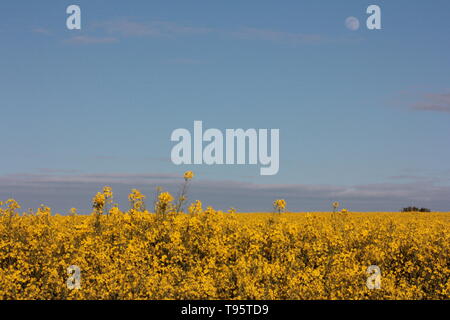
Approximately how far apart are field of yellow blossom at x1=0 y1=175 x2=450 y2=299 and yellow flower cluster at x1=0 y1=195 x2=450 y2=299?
23mm

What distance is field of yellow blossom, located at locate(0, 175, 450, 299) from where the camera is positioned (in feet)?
27.7

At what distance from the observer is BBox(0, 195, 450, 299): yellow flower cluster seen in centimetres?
844

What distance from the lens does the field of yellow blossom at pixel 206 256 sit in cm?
845

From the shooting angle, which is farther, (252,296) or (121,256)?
(121,256)

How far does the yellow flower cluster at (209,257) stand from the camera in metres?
8.44

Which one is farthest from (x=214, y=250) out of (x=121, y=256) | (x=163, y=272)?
(x=121, y=256)

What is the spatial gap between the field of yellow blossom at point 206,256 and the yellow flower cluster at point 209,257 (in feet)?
0.08

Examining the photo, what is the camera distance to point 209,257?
10.1 m

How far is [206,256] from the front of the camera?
399 inches

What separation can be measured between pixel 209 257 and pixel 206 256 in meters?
0.06
